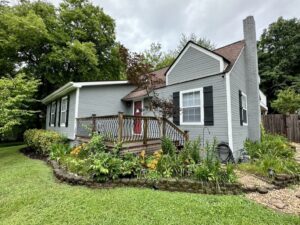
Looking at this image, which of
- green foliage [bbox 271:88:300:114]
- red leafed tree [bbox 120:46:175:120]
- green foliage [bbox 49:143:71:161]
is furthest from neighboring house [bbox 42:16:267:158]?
green foliage [bbox 271:88:300:114]

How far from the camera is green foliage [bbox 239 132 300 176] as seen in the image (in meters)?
5.53

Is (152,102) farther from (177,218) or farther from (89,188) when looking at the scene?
(177,218)

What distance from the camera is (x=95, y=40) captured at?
17.0 meters

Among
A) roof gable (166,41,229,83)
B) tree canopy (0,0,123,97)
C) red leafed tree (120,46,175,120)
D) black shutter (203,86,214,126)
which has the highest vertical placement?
tree canopy (0,0,123,97)

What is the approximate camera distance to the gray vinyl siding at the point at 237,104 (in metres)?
7.32

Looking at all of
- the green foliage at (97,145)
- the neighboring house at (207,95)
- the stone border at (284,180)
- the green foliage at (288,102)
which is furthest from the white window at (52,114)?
the green foliage at (288,102)

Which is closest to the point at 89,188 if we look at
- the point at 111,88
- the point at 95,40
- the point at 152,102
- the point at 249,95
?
the point at 152,102

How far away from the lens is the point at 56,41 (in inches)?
592

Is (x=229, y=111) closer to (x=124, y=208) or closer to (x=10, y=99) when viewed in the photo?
(x=124, y=208)

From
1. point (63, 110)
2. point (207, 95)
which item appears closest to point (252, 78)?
point (207, 95)

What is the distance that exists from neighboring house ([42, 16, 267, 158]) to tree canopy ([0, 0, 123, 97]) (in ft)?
17.2

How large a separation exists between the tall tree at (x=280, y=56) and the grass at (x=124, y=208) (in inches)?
982

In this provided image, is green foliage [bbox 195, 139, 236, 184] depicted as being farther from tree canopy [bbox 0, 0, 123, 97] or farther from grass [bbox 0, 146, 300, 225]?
tree canopy [bbox 0, 0, 123, 97]

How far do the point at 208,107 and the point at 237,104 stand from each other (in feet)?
4.44
